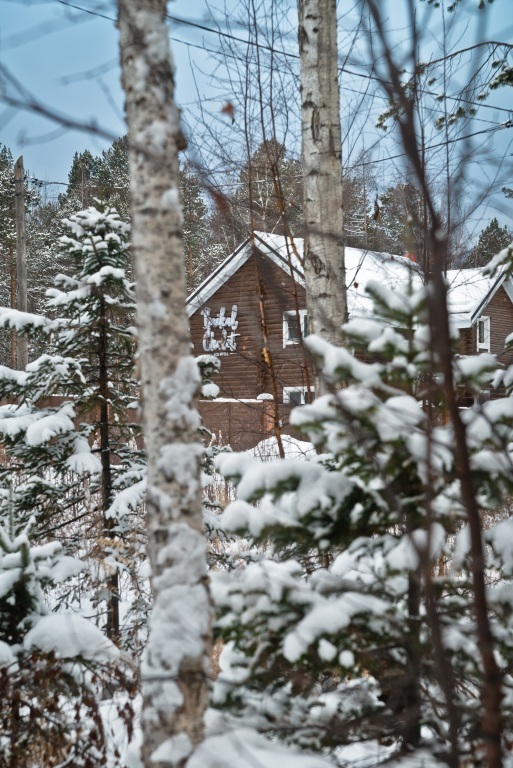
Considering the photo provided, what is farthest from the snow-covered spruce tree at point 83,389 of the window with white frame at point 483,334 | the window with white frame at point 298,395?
the window with white frame at point 483,334

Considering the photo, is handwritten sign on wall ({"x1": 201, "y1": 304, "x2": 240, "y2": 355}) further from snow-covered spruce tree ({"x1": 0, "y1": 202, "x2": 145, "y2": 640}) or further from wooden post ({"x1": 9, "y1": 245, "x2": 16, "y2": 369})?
snow-covered spruce tree ({"x1": 0, "y1": 202, "x2": 145, "y2": 640})

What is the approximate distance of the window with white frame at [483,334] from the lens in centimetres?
2431

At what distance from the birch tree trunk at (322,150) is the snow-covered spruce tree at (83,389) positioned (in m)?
1.81

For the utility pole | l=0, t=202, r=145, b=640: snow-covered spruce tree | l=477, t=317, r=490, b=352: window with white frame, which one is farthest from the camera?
l=477, t=317, r=490, b=352: window with white frame

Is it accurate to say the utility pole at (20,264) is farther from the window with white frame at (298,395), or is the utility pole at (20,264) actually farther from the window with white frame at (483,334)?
the window with white frame at (483,334)

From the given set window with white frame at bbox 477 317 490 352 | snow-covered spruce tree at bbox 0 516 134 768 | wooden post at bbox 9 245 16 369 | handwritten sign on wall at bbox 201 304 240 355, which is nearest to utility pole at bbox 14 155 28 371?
handwritten sign on wall at bbox 201 304 240 355

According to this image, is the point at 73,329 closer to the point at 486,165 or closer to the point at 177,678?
the point at 486,165

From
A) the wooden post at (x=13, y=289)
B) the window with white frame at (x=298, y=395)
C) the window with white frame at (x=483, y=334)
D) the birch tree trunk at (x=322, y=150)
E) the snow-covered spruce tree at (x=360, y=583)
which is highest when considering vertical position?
the wooden post at (x=13, y=289)

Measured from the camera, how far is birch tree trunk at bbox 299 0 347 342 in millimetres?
4547

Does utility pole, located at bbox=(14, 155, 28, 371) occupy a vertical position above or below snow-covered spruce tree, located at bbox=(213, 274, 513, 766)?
above

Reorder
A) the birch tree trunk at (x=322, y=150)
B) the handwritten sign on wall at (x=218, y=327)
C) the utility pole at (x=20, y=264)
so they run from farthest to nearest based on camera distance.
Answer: the handwritten sign on wall at (x=218, y=327)
the utility pole at (x=20, y=264)
the birch tree trunk at (x=322, y=150)

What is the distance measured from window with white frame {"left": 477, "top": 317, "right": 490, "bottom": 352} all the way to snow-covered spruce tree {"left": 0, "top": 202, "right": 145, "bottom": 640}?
2057 cm

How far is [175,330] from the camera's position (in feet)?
6.89

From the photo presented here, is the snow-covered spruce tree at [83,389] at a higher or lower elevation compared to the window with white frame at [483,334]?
lower
